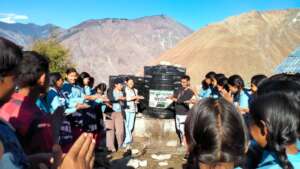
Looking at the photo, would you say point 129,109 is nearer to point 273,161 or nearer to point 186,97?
point 186,97

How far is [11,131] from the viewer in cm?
156

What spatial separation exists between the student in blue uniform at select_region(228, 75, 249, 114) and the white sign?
10.4 feet

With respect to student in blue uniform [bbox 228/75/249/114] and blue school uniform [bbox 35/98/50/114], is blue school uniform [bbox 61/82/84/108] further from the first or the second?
student in blue uniform [bbox 228/75/249/114]

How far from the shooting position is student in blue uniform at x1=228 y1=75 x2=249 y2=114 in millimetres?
6598

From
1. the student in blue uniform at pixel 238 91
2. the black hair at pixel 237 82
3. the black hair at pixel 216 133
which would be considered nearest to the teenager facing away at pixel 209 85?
the student in blue uniform at pixel 238 91

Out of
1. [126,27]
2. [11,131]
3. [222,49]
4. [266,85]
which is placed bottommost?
[11,131]

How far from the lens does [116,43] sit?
6247 cm

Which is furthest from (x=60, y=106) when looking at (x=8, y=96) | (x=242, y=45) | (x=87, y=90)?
(x=242, y=45)

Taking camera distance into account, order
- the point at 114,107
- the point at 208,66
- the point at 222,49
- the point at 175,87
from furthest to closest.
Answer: the point at 222,49 → the point at 208,66 → the point at 175,87 → the point at 114,107

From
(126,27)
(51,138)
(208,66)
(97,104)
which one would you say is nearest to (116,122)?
(97,104)

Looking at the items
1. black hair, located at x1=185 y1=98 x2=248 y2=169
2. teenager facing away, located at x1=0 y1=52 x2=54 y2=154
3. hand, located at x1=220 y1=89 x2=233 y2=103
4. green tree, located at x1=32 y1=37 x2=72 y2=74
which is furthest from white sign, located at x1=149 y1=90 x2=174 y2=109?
green tree, located at x1=32 y1=37 x2=72 y2=74

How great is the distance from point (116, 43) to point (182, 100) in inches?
2123

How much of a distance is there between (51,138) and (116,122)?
679 cm

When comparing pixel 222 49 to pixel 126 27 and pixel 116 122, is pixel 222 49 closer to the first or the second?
pixel 126 27
